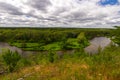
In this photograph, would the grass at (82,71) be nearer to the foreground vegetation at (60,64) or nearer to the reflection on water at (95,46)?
the foreground vegetation at (60,64)

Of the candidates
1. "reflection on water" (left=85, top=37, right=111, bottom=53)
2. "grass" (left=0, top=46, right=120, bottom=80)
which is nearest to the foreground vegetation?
"grass" (left=0, top=46, right=120, bottom=80)

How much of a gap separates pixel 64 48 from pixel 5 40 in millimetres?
51185

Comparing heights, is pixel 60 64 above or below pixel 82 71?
below

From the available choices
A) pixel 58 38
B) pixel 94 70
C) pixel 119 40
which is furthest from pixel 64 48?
pixel 94 70

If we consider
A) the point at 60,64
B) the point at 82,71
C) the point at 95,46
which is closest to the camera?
the point at 82,71

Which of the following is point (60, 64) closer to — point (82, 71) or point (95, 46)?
point (82, 71)

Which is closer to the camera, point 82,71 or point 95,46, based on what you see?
point 82,71

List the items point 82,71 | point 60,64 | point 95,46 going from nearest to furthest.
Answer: point 82,71 < point 60,64 < point 95,46

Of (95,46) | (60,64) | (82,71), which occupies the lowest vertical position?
(95,46)

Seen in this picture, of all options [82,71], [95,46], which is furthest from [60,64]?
[95,46]

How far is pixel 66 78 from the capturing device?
23.1 feet

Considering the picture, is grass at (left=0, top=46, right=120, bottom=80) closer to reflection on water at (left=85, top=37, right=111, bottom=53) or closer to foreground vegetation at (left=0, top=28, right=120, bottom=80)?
foreground vegetation at (left=0, top=28, right=120, bottom=80)

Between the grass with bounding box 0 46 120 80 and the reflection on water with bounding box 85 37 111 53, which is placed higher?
the grass with bounding box 0 46 120 80

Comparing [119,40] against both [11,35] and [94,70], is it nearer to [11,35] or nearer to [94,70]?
[94,70]
